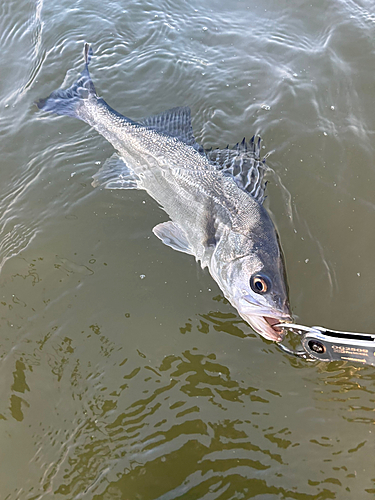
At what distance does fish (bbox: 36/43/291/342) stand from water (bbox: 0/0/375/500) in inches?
9.7

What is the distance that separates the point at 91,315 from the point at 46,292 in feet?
1.78

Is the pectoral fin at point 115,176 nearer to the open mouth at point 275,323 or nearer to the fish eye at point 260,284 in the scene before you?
the fish eye at point 260,284

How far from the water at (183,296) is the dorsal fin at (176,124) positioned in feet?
1.91

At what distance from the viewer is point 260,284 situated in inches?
117

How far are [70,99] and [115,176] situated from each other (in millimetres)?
1349

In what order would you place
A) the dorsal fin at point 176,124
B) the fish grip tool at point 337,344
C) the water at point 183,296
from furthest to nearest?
the dorsal fin at point 176,124 < the water at point 183,296 < the fish grip tool at point 337,344

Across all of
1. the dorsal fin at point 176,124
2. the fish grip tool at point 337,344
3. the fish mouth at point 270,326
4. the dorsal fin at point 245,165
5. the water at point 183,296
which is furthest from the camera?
the dorsal fin at point 176,124

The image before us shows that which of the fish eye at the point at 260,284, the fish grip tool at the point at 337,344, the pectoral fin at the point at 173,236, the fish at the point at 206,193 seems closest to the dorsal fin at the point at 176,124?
the fish at the point at 206,193

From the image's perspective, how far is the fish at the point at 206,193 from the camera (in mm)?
3016

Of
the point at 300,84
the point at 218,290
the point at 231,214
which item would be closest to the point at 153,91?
the point at 300,84

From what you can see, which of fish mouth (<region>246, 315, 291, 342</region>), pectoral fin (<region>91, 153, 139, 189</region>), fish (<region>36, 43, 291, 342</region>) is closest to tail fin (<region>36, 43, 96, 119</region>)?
fish (<region>36, 43, 291, 342</region>)

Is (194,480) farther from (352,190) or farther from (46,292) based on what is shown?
(352,190)

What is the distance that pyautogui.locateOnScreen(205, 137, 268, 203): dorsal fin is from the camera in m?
3.65

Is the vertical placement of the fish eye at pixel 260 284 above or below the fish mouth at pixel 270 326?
above
